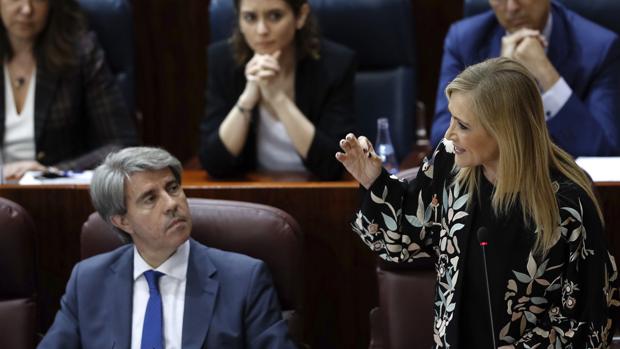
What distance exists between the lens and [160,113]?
327 centimetres

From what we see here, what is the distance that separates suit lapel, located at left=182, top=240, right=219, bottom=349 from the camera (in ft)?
6.39

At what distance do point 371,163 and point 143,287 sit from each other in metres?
0.53

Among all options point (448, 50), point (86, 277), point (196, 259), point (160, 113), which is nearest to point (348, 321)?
point (196, 259)

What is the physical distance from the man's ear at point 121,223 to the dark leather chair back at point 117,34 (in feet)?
2.94

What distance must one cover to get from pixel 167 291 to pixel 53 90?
0.90 metres

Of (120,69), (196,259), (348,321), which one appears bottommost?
(348,321)

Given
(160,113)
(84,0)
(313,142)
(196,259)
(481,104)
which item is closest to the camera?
(481,104)

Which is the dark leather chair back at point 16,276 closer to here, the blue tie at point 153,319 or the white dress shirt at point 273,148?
the blue tie at point 153,319

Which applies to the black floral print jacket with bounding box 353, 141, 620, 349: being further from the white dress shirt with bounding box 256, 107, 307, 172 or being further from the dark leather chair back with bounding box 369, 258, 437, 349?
the white dress shirt with bounding box 256, 107, 307, 172

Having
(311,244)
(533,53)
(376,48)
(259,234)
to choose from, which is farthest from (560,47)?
(259,234)

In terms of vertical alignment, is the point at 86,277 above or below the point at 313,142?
below

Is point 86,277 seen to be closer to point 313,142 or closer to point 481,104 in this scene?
point 313,142

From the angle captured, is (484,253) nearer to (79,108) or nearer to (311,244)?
(311,244)

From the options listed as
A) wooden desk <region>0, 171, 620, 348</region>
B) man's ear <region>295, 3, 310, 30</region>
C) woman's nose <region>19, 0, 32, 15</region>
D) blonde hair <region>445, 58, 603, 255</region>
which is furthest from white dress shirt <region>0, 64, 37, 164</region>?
blonde hair <region>445, 58, 603, 255</region>
